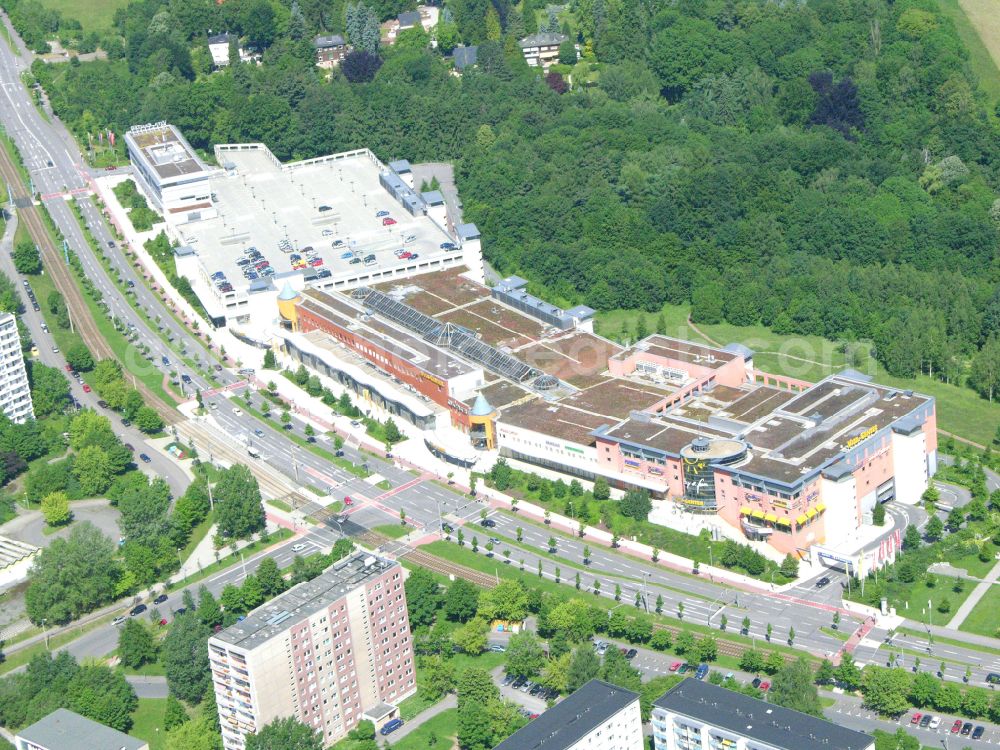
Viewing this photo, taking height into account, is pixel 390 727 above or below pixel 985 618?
above

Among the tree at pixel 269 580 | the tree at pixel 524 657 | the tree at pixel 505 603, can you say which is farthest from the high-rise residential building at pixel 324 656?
the tree at pixel 269 580

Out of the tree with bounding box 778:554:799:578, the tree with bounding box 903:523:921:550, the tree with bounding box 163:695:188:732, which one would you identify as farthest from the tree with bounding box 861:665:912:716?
the tree with bounding box 163:695:188:732

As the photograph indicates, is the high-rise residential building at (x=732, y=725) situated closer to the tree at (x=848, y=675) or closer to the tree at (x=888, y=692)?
the tree at (x=888, y=692)

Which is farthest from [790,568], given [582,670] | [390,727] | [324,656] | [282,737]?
[282,737]

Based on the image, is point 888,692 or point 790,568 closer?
point 888,692

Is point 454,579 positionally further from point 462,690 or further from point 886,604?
point 886,604

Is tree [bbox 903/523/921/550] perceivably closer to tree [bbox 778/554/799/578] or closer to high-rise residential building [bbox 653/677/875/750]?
tree [bbox 778/554/799/578]

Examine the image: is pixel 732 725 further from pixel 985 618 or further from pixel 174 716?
pixel 174 716

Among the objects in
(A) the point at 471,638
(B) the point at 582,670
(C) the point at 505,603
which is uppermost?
(C) the point at 505,603
